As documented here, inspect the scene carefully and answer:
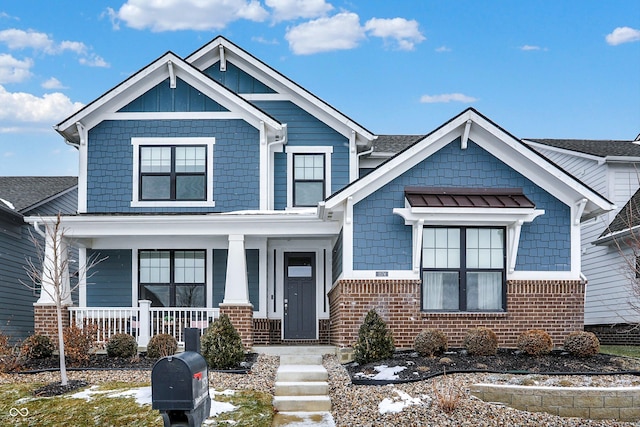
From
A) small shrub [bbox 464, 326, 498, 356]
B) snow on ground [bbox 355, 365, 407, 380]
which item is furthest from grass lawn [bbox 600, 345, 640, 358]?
snow on ground [bbox 355, 365, 407, 380]

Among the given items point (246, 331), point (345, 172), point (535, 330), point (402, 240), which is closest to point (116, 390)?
point (246, 331)

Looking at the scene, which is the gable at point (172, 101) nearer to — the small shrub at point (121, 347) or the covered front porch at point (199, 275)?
the covered front porch at point (199, 275)

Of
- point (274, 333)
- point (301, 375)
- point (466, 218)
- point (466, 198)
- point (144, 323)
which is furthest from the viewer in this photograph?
point (274, 333)

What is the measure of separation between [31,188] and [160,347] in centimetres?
1099

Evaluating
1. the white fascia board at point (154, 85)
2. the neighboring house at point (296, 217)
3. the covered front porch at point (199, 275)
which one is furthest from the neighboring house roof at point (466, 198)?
the white fascia board at point (154, 85)

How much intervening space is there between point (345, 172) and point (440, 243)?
14.4 ft

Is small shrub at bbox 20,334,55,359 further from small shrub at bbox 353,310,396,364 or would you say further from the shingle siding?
the shingle siding

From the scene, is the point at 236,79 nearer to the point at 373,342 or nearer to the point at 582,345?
the point at 373,342

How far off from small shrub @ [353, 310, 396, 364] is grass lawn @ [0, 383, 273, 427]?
285 centimetres

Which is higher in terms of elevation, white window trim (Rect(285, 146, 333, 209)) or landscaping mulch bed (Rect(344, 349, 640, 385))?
white window trim (Rect(285, 146, 333, 209))

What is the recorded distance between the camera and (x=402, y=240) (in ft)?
52.7

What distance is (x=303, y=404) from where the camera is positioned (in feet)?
39.4

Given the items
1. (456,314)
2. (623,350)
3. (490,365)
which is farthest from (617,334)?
(490,365)

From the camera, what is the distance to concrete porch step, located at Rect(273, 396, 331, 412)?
12.0 m
